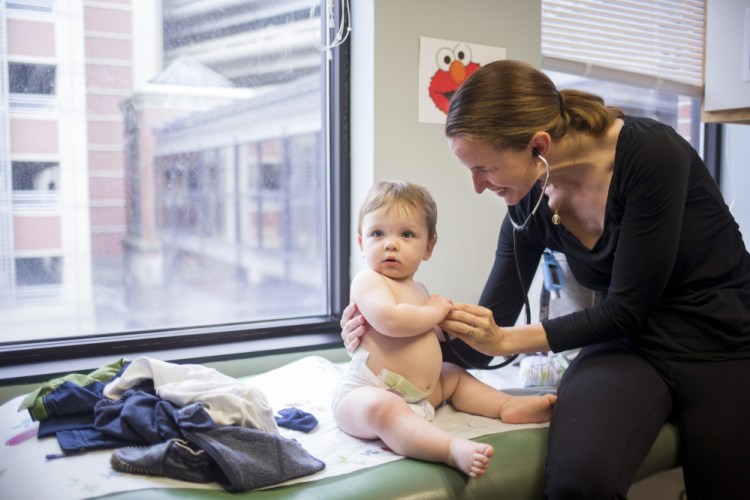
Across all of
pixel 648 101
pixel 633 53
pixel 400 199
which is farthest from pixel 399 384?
pixel 648 101

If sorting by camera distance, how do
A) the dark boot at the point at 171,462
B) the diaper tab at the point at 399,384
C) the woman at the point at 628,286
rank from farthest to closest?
the diaper tab at the point at 399,384, the woman at the point at 628,286, the dark boot at the point at 171,462

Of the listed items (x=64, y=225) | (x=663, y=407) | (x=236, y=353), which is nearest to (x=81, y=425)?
(x=236, y=353)

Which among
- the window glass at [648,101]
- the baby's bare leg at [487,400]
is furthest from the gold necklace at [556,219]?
the window glass at [648,101]

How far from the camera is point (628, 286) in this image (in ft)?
4.60

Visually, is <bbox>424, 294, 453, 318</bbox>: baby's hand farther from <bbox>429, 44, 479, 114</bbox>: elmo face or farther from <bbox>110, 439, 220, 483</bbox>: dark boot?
<bbox>429, 44, 479, 114</bbox>: elmo face

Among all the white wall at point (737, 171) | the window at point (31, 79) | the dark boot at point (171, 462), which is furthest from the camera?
the white wall at point (737, 171)

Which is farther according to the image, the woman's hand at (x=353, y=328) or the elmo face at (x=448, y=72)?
the elmo face at (x=448, y=72)

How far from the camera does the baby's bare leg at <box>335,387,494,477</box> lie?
1.23 meters

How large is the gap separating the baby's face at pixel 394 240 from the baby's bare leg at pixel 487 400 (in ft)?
0.96

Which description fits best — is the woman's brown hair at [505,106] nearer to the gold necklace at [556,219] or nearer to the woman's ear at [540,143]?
the woman's ear at [540,143]

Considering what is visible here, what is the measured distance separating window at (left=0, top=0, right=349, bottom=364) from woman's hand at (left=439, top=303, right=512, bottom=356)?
2.61 ft

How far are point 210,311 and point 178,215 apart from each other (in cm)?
33

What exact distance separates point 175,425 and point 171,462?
0.29ft

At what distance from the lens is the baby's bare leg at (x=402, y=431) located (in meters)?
1.23
